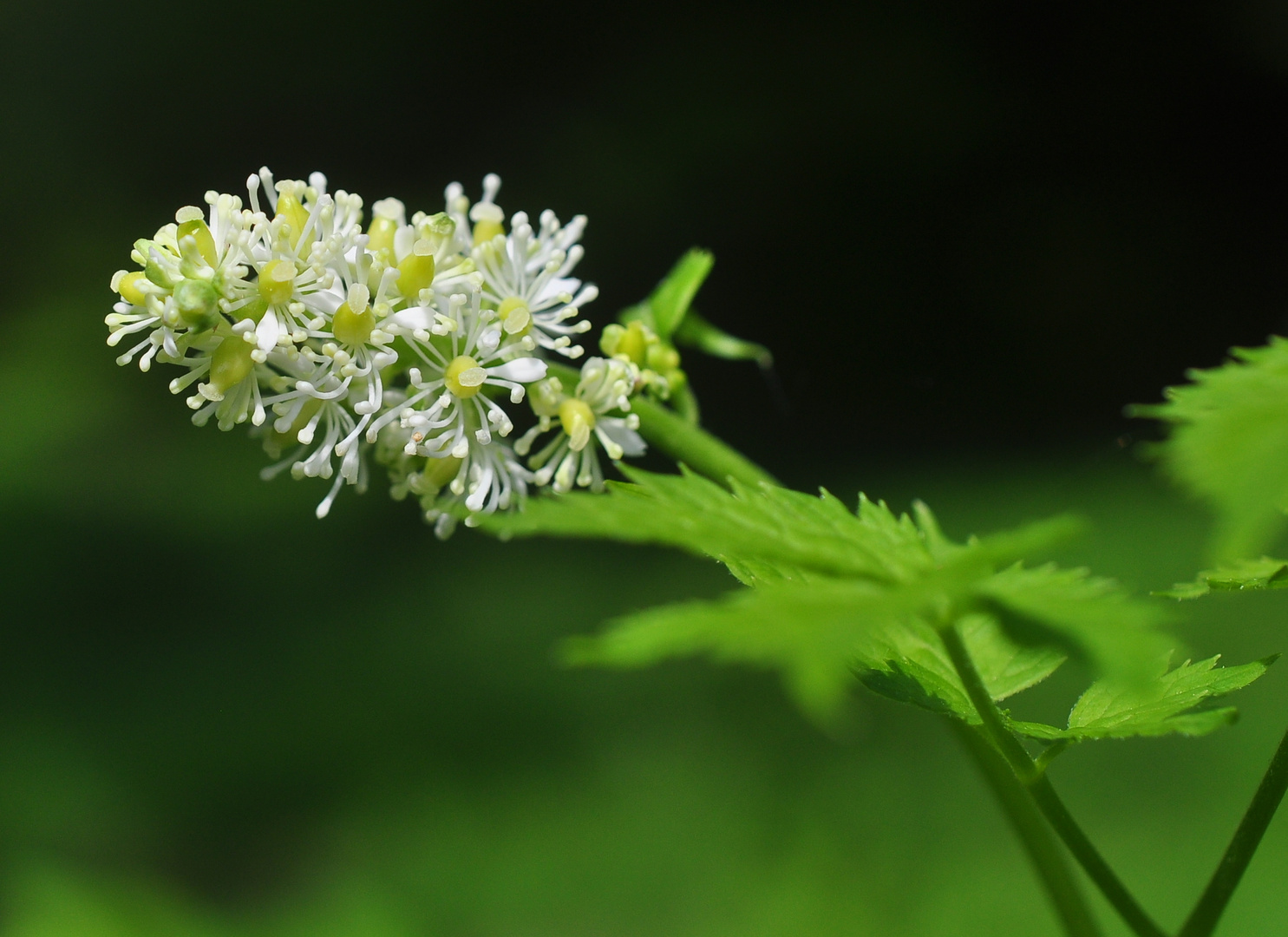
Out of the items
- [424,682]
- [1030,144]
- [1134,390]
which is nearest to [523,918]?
[424,682]

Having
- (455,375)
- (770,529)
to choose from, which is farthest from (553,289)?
(770,529)

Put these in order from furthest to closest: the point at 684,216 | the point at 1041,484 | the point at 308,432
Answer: the point at 684,216
the point at 1041,484
the point at 308,432

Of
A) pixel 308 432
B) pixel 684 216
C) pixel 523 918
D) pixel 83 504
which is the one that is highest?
pixel 308 432

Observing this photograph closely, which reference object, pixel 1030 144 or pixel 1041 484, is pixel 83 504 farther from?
pixel 1030 144

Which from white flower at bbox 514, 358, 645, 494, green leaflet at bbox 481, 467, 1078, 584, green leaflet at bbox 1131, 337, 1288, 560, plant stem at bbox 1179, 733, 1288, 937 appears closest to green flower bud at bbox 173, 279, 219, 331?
white flower at bbox 514, 358, 645, 494

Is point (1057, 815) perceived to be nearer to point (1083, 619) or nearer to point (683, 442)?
point (1083, 619)

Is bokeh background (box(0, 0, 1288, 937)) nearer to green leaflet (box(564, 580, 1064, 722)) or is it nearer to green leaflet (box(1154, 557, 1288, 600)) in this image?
green leaflet (box(1154, 557, 1288, 600))

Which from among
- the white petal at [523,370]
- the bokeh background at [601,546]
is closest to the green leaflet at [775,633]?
the white petal at [523,370]
